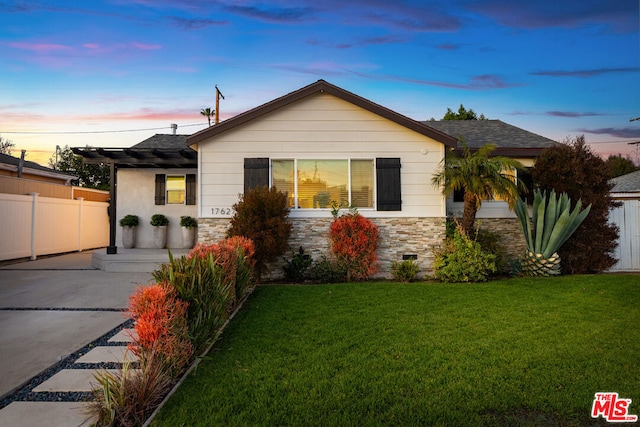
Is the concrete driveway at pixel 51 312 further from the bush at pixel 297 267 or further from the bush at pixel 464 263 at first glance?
the bush at pixel 464 263

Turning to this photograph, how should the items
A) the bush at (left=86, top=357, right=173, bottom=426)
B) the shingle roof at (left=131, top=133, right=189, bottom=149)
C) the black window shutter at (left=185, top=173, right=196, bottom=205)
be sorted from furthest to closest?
the shingle roof at (left=131, top=133, right=189, bottom=149) → the black window shutter at (left=185, top=173, right=196, bottom=205) → the bush at (left=86, top=357, right=173, bottom=426)

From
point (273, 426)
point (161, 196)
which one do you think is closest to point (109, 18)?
point (161, 196)

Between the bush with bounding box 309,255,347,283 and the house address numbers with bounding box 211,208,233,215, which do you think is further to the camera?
the house address numbers with bounding box 211,208,233,215

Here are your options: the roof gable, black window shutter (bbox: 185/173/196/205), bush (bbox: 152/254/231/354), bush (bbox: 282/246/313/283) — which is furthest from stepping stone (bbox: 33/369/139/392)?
black window shutter (bbox: 185/173/196/205)

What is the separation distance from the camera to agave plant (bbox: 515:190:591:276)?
324 inches

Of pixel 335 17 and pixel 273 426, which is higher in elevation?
pixel 335 17

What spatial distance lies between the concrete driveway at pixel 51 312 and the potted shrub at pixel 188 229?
2580mm

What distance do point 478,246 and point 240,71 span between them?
352 inches

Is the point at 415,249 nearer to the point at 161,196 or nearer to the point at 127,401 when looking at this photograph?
the point at 127,401

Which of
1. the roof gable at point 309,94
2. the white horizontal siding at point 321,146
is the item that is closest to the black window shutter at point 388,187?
the white horizontal siding at point 321,146

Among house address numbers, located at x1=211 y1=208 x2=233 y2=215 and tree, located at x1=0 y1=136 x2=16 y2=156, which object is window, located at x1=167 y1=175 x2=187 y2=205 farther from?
tree, located at x1=0 y1=136 x2=16 y2=156

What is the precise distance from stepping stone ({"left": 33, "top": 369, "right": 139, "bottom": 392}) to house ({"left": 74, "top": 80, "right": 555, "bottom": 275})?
5386 millimetres

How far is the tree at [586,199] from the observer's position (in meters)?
8.72

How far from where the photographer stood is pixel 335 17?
31.6 ft
